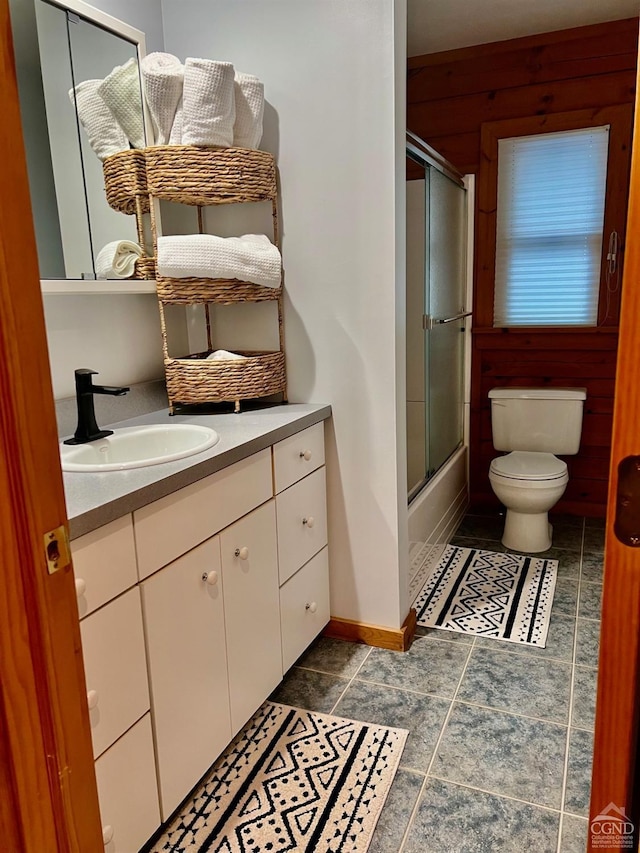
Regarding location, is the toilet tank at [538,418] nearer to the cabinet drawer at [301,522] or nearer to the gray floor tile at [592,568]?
the gray floor tile at [592,568]

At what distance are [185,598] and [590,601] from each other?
1815 millimetres

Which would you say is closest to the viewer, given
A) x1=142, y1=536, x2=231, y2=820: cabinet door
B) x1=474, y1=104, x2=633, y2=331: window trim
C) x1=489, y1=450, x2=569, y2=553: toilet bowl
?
x1=142, y1=536, x2=231, y2=820: cabinet door

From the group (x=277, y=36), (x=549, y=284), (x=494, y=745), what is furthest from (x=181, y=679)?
(x=549, y=284)

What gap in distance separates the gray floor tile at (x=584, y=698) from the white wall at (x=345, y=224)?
0.60 metres

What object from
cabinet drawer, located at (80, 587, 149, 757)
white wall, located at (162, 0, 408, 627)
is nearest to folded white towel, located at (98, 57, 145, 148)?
white wall, located at (162, 0, 408, 627)


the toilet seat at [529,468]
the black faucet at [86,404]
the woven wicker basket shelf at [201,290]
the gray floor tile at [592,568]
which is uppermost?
the woven wicker basket shelf at [201,290]

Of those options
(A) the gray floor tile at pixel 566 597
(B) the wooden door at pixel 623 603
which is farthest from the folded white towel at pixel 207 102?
(A) the gray floor tile at pixel 566 597

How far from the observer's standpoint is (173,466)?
4.83ft

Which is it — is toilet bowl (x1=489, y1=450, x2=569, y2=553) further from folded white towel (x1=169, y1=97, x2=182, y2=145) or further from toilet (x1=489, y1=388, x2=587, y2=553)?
folded white towel (x1=169, y1=97, x2=182, y2=145)

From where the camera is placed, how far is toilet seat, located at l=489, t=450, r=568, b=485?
296 centimetres

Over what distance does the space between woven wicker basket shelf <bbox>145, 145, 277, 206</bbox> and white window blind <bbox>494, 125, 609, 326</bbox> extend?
181 cm

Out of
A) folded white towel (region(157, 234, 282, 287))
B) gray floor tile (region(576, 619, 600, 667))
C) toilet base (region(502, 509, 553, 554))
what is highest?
folded white towel (region(157, 234, 282, 287))

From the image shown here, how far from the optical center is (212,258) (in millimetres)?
1910

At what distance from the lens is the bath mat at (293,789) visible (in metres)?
1.52
